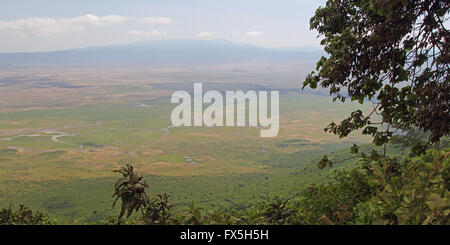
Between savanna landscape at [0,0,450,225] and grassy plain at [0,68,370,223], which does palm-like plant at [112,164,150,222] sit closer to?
savanna landscape at [0,0,450,225]

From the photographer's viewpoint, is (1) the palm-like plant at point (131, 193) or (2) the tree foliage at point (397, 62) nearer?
(2) the tree foliage at point (397, 62)

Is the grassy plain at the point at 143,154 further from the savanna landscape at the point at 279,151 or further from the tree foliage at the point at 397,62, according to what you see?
the tree foliage at the point at 397,62

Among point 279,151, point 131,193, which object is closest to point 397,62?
point 131,193

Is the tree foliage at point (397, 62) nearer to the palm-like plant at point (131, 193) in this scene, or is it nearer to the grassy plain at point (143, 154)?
the palm-like plant at point (131, 193)

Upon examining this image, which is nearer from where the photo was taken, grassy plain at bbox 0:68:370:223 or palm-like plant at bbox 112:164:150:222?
palm-like plant at bbox 112:164:150:222

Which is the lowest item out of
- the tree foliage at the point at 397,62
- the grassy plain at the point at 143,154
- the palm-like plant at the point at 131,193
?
the grassy plain at the point at 143,154

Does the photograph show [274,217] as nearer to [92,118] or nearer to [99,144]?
[99,144]

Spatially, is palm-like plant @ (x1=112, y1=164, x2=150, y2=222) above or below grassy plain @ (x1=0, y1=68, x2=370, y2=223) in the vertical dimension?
above

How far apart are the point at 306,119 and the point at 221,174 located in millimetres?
79055

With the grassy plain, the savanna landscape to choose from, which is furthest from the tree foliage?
the grassy plain

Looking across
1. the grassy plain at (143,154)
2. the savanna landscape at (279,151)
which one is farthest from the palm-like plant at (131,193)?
the grassy plain at (143,154)

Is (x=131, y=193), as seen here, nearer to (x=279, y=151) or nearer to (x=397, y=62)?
(x=397, y=62)

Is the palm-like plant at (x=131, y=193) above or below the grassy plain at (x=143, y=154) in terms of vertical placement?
above

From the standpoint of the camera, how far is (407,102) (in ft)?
22.7
